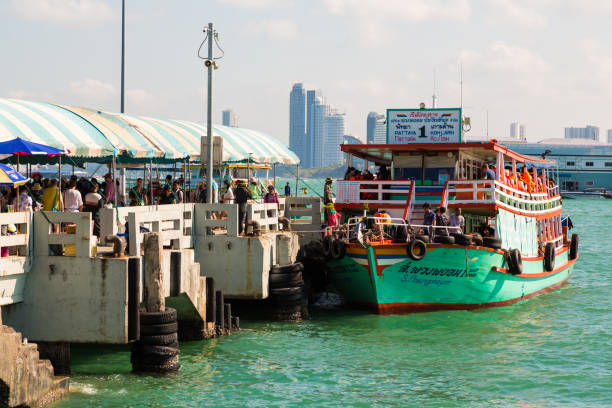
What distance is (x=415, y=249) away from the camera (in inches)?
865

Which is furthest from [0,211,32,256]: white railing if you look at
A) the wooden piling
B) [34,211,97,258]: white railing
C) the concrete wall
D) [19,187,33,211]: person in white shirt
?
[19,187,33,211]: person in white shirt

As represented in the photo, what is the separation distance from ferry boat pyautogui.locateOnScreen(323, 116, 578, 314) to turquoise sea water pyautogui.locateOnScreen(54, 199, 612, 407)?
2.52 ft

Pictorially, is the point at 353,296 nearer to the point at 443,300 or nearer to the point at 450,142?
the point at 443,300

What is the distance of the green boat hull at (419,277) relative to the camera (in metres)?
22.3

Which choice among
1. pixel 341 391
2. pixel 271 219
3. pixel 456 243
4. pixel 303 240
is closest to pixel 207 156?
pixel 271 219

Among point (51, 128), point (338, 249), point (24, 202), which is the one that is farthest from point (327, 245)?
point (24, 202)

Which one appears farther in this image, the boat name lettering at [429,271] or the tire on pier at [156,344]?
the boat name lettering at [429,271]

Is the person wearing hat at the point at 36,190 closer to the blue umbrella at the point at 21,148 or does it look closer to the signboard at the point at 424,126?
the blue umbrella at the point at 21,148

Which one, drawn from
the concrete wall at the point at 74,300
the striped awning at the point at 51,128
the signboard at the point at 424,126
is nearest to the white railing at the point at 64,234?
the concrete wall at the point at 74,300

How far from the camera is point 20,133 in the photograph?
66.0 ft

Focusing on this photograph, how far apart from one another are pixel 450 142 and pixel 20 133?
12.6 m

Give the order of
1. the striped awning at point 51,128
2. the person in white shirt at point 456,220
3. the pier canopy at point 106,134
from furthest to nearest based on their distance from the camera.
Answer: the person in white shirt at point 456,220 < the pier canopy at point 106,134 < the striped awning at point 51,128

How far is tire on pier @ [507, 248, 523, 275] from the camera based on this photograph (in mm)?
24547

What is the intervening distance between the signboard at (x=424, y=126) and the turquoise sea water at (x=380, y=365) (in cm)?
551
